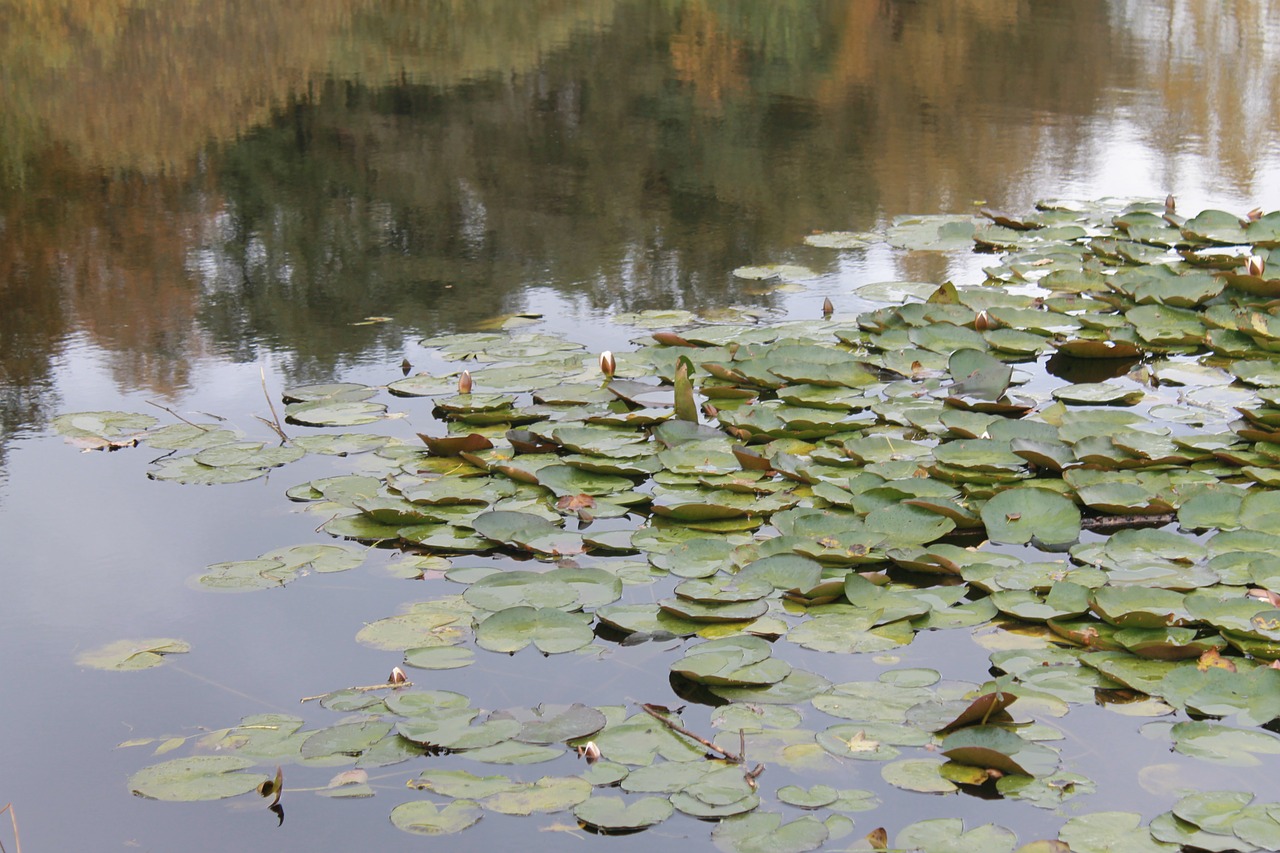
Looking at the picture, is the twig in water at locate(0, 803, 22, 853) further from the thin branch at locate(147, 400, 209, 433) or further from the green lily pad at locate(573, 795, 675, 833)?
the thin branch at locate(147, 400, 209, 433)

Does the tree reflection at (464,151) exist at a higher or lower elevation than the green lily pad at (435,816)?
higher

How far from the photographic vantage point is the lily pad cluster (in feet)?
5.69

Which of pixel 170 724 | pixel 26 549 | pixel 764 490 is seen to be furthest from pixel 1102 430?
pixel 26 549

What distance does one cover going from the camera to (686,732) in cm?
179

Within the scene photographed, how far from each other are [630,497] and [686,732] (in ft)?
2.82

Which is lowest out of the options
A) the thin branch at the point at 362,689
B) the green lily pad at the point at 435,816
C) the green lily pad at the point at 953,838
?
the green lily pad at the point at 953,838

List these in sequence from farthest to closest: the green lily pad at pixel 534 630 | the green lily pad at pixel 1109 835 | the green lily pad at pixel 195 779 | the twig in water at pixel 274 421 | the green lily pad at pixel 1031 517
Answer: the twig in water at pixel 274 421 < the green lily pad at pixel 1031 517 < the green lily pad at pixel 534 630 < the green lily pad at pixel 195 779 < the green lily pad at pixel 1109 835

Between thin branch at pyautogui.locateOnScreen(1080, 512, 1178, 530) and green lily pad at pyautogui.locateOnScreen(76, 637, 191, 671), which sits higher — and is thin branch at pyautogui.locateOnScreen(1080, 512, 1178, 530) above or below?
below

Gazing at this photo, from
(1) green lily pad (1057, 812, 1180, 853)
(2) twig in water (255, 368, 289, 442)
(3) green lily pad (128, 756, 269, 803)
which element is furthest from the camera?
(2) twig in water (255, 368, 289, 442)

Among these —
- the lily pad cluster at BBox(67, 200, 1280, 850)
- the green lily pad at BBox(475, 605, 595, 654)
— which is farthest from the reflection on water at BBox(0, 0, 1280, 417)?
the green lily pad at BBox(475, 605, 595, 654)

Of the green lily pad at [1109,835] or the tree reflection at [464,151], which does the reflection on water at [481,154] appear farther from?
the green lily pad at [1109,835]

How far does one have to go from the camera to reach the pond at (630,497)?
5.63ft

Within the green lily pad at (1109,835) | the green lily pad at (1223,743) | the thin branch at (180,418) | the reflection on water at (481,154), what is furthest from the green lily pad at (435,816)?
the reflection on water at (481,154)

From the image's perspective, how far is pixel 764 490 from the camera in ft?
8.61
